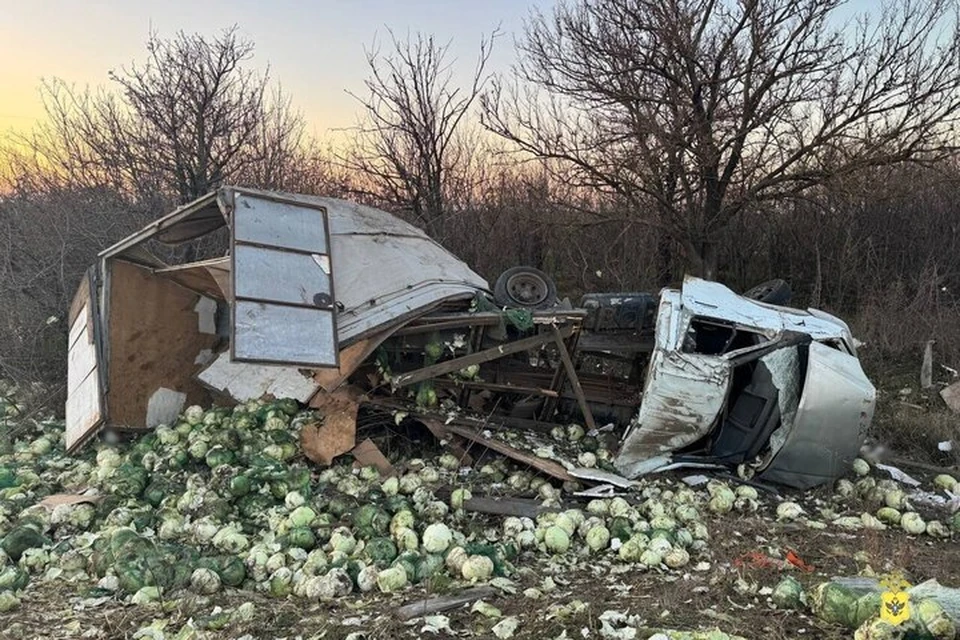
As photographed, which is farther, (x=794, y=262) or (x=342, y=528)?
(x=794, y=262)

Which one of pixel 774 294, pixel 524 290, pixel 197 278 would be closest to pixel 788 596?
pixel 524 290

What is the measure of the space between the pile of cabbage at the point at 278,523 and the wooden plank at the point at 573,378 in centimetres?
96

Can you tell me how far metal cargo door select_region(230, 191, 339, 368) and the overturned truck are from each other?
16 mm

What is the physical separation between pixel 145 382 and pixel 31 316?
354 centimetres

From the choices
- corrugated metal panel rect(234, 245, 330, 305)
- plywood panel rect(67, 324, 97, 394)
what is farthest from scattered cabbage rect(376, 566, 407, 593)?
plywood panel rect(67, 324, 97, 394)

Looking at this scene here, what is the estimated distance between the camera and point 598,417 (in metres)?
7.02

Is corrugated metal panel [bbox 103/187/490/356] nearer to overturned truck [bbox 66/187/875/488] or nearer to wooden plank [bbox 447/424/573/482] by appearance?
overturned truck [bbox 66/187/875/488]

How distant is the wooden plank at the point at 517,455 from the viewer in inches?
227

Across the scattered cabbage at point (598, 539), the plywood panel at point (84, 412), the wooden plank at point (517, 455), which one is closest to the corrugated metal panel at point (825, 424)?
the wooden plank at point (517, 455)

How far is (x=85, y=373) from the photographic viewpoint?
7184 millimetres

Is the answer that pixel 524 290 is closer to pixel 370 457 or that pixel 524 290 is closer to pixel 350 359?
pixel 350 359

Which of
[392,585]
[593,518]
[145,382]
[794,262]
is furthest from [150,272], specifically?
[794,262]

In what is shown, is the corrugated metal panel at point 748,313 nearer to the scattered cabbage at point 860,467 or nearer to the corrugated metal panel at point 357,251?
the scattered cabbage at point 860,467

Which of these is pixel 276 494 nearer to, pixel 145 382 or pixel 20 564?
pixel 20 564
